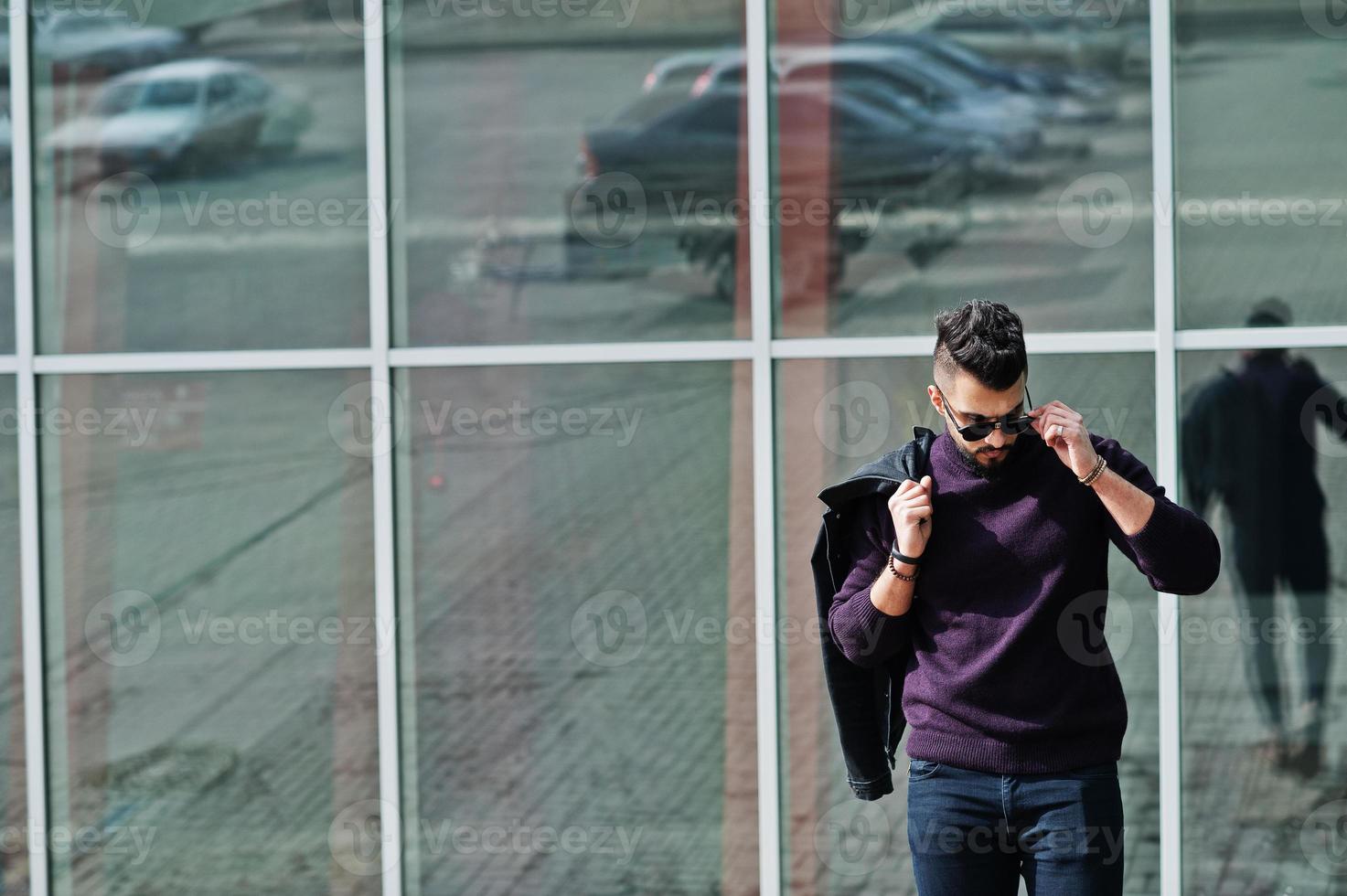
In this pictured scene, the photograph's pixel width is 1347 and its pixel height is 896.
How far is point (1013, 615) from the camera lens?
2752mm

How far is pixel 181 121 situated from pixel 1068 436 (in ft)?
11.5

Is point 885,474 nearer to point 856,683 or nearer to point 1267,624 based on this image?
point 856,683

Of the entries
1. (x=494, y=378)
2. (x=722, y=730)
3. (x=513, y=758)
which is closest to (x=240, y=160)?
(x=494, y=378)

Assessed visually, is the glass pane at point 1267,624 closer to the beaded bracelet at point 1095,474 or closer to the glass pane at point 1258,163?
the glass pane at point 1258,163

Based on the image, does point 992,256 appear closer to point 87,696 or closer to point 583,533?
point 583,533

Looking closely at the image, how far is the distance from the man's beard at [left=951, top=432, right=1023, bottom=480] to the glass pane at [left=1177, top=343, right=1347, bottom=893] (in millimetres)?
1853

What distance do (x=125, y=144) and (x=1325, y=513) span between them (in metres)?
4.32

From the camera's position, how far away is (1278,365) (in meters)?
4.36

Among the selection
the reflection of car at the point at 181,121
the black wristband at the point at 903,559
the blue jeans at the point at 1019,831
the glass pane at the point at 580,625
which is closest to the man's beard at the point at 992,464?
the black wristband at the point at 903,559

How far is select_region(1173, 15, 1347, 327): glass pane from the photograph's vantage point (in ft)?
14.3

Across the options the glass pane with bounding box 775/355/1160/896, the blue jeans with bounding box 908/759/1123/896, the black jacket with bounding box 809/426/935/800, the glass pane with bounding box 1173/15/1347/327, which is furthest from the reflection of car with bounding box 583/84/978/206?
the blue jeans with bounding box 908/759/1123/896

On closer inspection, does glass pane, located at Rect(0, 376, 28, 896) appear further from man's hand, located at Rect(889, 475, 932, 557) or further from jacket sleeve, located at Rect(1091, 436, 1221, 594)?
jacket sleeve, located at Rect(1091, 436, 1221, 594)

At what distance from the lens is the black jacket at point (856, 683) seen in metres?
3.00

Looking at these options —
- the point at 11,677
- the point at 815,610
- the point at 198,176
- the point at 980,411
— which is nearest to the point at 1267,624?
the point at 815,610
